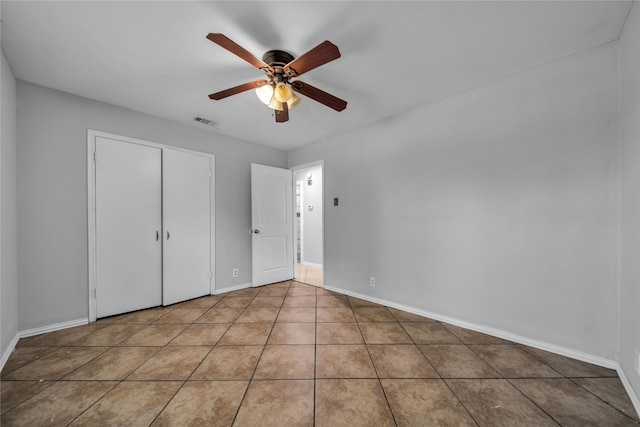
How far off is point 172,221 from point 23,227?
1211 mm

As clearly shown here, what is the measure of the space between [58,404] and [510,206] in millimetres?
3598

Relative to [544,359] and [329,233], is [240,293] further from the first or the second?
[544,359]

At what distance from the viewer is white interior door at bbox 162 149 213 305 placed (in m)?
3.02

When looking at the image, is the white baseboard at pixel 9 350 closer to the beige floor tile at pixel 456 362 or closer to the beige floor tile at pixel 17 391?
the beige floor tile at pixel 17 391

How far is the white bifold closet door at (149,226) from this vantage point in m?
2.60

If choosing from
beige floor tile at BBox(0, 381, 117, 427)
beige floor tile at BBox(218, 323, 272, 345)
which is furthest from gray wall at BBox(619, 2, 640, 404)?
beige floor tile at BBox(0, 381, 117, 427)

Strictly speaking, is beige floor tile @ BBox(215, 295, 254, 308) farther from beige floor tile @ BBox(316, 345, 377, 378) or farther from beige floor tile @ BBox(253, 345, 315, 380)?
beige floor tile @ BBox(316, 345, 377, 378)

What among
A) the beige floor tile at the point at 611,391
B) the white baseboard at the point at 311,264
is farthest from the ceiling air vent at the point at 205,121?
the beige floor tile at the point at 611,391

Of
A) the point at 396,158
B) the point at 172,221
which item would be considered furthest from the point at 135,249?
the point at 396,158

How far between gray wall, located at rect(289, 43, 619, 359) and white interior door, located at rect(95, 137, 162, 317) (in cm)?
273

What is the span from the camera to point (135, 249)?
2.77 meters

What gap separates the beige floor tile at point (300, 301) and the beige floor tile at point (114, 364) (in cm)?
145

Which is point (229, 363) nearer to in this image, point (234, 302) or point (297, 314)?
point (297, 314)

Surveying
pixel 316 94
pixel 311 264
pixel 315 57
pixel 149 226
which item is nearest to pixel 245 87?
pixel 316 94
